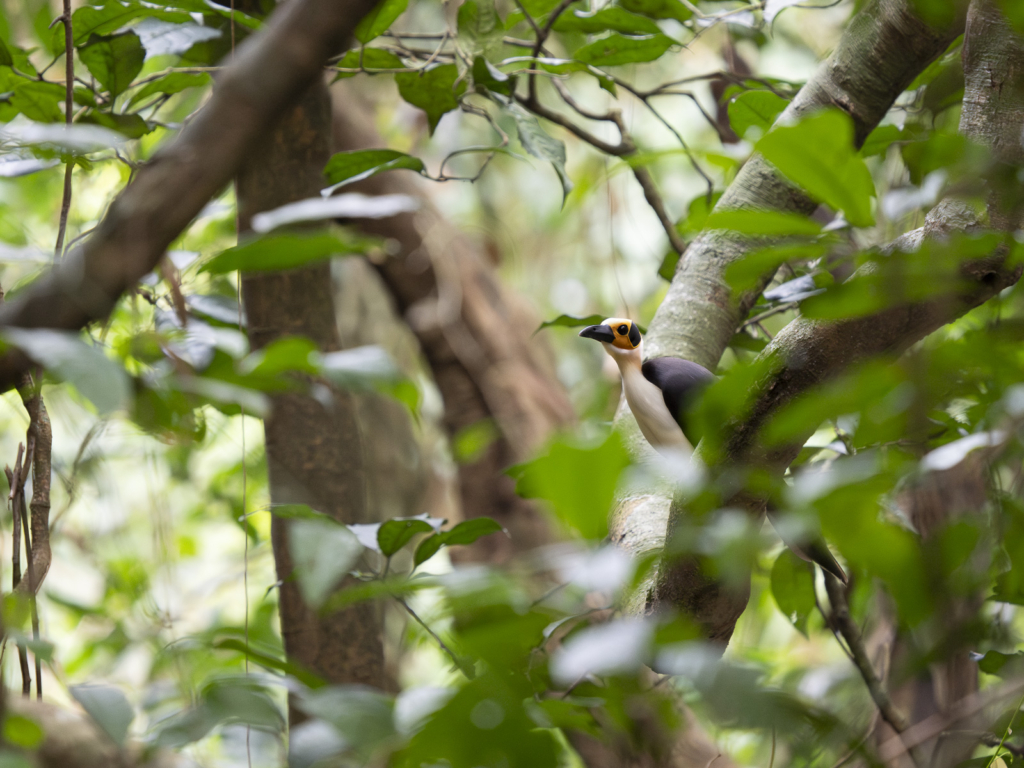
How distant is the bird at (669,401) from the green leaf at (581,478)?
942 millimetres

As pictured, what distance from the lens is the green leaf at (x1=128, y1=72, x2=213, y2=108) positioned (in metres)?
1.41

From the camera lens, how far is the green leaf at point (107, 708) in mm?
478

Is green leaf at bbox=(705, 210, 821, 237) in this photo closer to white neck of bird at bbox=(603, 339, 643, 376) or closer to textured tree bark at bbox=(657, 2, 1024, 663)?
textured tree bark at bbox=(657, 2, 1024, 663)

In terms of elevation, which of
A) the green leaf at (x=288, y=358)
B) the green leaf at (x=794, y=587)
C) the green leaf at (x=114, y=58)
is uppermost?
the green leaf at (x=114, y=58)

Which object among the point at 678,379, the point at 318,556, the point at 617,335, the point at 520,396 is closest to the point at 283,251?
the point at 318,556

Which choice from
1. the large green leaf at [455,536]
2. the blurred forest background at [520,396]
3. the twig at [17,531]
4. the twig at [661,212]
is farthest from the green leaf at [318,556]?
the twig at [661,212]

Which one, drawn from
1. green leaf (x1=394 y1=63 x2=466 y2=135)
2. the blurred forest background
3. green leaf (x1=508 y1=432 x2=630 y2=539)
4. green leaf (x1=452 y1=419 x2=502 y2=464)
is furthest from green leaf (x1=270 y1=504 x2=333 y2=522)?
green leaf (x1=452 y1=419 x2=502 y2=464)

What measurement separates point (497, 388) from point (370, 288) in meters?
1.19

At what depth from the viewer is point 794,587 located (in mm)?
1485

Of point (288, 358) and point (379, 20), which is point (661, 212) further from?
point (288, 358)

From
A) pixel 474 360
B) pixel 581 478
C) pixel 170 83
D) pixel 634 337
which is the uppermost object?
pixel 170 83

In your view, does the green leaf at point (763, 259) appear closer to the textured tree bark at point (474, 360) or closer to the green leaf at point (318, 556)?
the green leaf at point (318, 556)

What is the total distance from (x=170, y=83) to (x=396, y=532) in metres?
0.90

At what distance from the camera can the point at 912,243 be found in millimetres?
774
